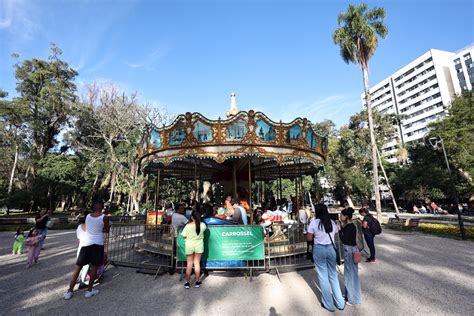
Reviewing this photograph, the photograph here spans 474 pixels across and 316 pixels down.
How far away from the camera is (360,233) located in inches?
326

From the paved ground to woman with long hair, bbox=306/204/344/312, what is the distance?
0.75ft

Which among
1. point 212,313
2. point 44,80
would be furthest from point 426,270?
point 44,80

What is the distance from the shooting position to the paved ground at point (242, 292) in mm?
4363

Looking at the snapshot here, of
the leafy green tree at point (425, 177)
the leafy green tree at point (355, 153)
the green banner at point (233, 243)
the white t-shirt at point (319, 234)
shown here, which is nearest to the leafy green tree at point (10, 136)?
the green banner at point (233, 243)

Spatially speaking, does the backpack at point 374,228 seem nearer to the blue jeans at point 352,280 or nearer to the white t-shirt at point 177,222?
the blue jeans at point 352,280

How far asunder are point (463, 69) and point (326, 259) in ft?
278

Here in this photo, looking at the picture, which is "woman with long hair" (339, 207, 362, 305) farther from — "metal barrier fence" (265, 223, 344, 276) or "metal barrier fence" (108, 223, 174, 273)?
"metal barrier fence" (108, 223, 174, 273)

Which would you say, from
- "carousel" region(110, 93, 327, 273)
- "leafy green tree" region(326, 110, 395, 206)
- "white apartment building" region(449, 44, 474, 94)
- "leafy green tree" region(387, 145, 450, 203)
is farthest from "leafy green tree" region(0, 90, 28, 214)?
"white apartment building" region(449, 44, 474, 94)

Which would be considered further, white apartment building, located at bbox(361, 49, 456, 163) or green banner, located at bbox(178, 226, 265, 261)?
white apartment building, located at bbox(361, 49, 456, 163)

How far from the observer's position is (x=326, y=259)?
433cm

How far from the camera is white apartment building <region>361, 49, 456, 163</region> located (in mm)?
65500

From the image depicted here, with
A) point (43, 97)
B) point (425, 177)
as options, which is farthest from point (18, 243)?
point (425, 177)

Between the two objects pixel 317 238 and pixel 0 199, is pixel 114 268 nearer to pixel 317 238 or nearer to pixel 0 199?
pixel 317 238

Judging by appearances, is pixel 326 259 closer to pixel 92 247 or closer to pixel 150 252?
pixel 92 247
